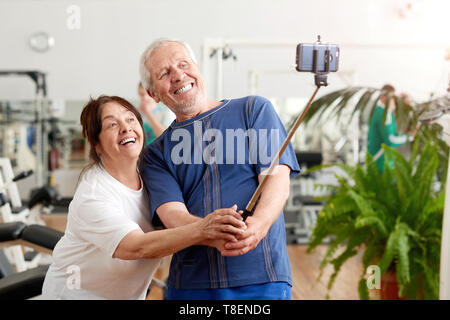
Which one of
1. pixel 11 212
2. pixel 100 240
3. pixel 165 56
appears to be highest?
pixel 165 56

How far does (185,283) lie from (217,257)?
0.18ft

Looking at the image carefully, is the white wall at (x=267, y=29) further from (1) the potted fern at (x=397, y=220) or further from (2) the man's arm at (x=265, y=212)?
(1) the potted fern at (x=397, y=220)

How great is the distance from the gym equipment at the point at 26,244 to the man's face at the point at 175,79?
0.36 m

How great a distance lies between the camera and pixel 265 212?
611mm

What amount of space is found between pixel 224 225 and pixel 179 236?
0.22 feet

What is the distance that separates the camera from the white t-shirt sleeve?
24.9 inches

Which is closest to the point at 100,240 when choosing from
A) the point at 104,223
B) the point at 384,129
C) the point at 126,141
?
the point at 104,223

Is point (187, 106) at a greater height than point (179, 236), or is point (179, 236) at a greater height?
point (187, 106)

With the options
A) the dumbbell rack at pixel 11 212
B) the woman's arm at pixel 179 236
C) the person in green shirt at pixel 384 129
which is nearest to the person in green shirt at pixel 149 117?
the woman's arm at pixel 179 236

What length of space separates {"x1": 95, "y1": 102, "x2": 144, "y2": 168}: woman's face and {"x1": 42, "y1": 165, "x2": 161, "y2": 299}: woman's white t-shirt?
3 centimetres

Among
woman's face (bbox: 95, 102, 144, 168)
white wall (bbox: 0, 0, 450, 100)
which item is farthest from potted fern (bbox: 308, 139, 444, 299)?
woman's face (bbox: 95, 102, 144, 168)

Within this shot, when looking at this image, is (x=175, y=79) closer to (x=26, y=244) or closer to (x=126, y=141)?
(x=126, y=141)

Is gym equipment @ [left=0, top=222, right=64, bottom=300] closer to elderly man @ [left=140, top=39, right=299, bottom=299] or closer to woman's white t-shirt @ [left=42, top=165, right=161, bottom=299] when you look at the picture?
woman's white t-shirt @ [left=42, top=165, right=161, bottom=299]

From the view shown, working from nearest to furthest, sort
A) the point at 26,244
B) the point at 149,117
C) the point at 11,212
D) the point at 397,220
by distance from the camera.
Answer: the point at 149,117 < the point at 26,244 < the point at 397,220 < the point at 11,212
